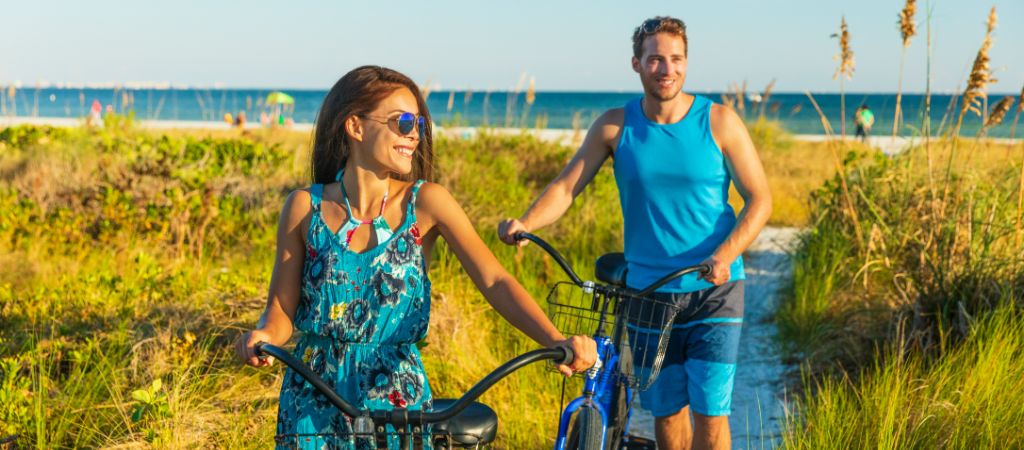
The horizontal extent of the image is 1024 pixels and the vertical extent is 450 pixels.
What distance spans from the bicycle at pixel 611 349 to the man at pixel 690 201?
0.17 m

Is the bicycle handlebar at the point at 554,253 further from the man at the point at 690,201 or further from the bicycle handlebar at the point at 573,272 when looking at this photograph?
the man at the point at 690,201

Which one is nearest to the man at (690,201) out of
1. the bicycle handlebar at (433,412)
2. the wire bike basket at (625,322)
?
the wire bike basket at (625,322)

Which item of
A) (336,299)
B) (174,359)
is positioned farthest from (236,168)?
(336,299)

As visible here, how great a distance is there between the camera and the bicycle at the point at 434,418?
6.40 ft

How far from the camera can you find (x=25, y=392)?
4539 millimetres

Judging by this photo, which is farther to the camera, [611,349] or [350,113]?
[611,349]

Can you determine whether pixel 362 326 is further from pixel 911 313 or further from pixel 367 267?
pixel 911 313

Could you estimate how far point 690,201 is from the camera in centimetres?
391

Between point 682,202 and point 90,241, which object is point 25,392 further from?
point 90,241

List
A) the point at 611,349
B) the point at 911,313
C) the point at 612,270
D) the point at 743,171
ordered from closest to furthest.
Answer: the point at 611,349
the point at 743,171
the point at 612,270
the point at 911,313

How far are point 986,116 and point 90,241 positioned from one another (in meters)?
6.58

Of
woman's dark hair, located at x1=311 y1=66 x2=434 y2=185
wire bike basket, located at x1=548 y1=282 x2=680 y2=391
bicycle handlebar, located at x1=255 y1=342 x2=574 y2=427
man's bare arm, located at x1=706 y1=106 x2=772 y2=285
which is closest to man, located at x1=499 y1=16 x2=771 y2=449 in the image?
man's bare arm, located at x1=706 y1=106 x2=772 y2=285

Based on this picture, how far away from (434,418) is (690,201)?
218 cm

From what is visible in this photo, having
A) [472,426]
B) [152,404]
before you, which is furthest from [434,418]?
[152,404]
